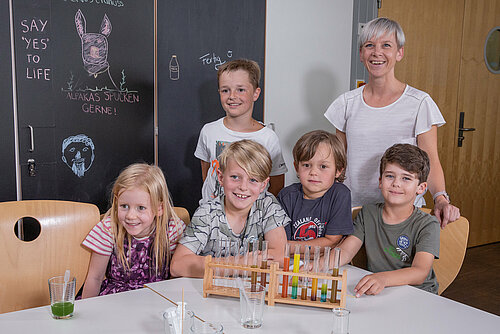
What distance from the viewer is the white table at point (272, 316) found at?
1.21m

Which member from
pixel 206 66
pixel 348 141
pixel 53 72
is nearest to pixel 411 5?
pixel 206 66

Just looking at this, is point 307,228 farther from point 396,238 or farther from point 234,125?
point 234,125

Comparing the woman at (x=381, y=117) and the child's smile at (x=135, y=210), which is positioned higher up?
the woman at (x=381, y=117)

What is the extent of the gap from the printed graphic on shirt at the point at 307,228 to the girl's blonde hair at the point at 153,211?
53 cm

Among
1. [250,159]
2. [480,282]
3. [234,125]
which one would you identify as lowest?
[480,282]

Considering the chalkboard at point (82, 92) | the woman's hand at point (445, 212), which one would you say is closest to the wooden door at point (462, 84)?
the chalkboard at point (82, 92)

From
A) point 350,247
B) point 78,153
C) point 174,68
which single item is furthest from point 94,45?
point 350,247

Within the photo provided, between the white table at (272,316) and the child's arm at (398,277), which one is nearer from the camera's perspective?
the white table at (272,316)

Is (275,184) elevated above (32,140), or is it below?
below

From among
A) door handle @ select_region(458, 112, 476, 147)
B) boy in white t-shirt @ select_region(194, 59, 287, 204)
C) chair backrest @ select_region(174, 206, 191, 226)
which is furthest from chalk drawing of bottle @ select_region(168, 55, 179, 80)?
door handle @ select_region(458, 112, 476, 147)

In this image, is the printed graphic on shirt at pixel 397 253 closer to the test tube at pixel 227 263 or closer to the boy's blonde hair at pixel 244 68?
the test tube at pixel 227 263

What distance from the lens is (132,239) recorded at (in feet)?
5.99

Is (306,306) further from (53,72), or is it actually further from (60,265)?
(53,72)

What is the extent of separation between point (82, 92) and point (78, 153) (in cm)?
34
